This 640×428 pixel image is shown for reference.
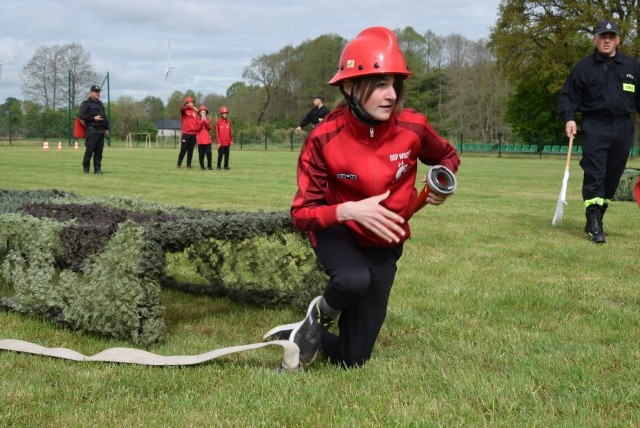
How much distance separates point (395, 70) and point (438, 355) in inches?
58.6

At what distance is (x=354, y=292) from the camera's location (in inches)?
140

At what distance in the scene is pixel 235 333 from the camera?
4.48 metres

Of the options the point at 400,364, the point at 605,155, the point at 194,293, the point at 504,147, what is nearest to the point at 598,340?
the point at 400,364

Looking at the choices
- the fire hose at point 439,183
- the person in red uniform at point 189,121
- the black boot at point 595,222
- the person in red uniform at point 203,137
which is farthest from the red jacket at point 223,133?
the fire hose at point 439,183

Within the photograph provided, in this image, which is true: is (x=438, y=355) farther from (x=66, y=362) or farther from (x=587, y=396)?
(x=66, y=362)

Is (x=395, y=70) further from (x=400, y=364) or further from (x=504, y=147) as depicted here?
(x=504, y=147)

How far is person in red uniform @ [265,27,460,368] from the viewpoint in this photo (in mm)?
3562

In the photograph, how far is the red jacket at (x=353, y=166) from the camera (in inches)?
143

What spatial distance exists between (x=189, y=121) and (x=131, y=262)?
57.9 ft

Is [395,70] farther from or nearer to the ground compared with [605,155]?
farther from the ground

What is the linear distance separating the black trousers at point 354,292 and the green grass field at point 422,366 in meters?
0.12

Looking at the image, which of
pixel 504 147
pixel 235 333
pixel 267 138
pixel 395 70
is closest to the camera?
pixel 395 70

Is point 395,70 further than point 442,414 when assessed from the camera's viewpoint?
Yes

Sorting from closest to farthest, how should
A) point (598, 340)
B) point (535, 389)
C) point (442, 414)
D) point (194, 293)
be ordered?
point (442, 414) < point (535, 389) < point (598, 340) < point (194, 293)
